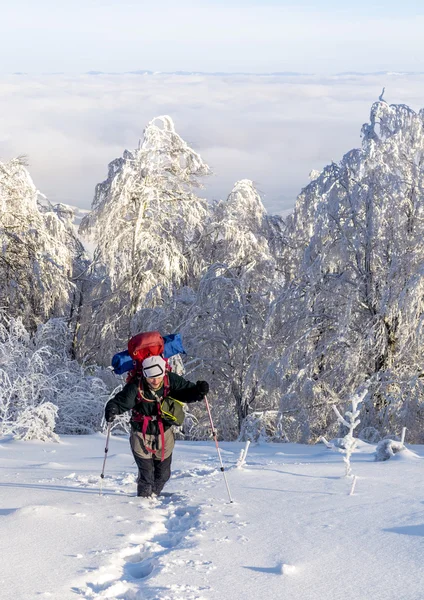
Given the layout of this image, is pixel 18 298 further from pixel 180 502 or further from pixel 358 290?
pixel 180 502

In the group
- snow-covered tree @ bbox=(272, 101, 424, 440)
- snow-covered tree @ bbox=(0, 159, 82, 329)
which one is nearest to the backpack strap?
snow-covered tree @ bbox=(272, 101, 424, 440)

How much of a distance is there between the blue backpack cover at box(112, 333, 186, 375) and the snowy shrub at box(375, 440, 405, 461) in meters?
2.18

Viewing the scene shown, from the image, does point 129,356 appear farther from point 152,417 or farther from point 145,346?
point 152,417

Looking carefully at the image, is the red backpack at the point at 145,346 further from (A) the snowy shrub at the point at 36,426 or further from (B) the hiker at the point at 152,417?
(A) the snowy shrub at the point at 36,426

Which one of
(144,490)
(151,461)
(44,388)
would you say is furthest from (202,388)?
(44,388)

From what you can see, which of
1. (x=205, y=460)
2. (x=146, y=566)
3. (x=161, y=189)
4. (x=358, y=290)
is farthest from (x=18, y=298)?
(x=146, y=566)

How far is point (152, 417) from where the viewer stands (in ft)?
18.3

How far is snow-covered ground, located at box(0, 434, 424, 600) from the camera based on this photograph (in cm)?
336

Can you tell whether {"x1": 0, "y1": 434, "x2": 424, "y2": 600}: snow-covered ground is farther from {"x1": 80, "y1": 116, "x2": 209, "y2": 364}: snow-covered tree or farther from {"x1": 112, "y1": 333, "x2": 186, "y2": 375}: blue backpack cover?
{"x1": 80, "y1": 116, "x2": 209, "y2": 364}: snow-covered tree

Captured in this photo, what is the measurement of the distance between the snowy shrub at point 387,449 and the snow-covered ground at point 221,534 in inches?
4.7

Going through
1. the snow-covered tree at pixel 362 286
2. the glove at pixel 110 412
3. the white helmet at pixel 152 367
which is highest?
the snow-covered tree at pixel 362 286

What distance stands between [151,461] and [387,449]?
7.33ft

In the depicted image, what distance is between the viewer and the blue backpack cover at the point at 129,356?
5.46 meters

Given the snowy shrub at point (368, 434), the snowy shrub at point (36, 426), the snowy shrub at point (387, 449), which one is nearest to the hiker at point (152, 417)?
the snowy shrub at point (387, 449)
